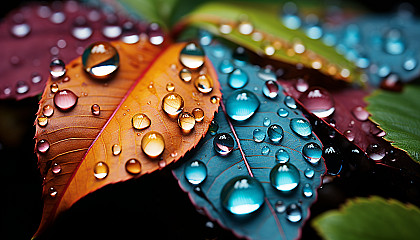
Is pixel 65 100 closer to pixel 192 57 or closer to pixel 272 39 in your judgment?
pixel 192 57

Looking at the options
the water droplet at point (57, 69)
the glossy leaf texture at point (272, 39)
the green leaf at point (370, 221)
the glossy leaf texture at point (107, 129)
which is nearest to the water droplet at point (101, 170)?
the glossy leaf texture at point (107, 129)

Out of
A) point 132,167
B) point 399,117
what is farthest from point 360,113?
point 132,167

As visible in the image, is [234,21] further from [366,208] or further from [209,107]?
[366,208]

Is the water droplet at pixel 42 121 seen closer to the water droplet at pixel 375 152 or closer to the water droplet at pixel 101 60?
the water droplet at pixel 101 60

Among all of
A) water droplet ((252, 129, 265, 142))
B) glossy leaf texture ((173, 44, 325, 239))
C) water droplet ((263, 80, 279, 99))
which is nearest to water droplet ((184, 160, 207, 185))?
glossy leaf texture ((173, 44, 325, 239))

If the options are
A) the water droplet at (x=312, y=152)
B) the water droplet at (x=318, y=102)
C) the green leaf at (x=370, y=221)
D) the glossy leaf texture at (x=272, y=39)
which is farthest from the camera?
the glossy leaf texture at (x=272, y=39)

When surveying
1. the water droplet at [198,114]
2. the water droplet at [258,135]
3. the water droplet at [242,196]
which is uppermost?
the water droplet at [198,114]
